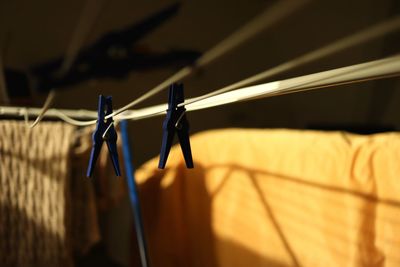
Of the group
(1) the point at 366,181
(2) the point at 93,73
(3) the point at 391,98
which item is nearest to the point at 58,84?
(2) the point at 93,73

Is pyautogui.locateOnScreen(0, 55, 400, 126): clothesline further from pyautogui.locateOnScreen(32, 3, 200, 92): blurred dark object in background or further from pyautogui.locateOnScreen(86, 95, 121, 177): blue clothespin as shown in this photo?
pyautogui.locateOnScreen(32, 3, 200, 92): blurred dark object in background

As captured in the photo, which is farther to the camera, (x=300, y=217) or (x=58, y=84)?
(x=58, y=84)

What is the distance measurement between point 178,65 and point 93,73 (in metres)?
0.34

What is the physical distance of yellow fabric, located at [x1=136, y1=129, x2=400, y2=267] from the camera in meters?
0.57

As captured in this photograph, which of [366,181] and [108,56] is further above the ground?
[108,56]

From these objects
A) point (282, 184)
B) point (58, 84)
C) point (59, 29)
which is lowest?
point (282, 184)

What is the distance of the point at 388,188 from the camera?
55 centimetres

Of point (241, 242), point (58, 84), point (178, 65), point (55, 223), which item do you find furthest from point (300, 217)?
point (58, 84)

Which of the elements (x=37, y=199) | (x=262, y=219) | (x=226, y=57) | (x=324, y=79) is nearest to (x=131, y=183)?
(x=37, y=199)

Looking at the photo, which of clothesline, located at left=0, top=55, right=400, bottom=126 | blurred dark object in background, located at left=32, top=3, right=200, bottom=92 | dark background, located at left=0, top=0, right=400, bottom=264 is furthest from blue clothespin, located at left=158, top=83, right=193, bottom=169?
dark background, located at left=0, top=0, right=400, bottom=264

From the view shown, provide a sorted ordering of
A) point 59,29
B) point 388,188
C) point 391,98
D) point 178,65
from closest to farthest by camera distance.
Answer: point 388,188
point 178,65
point 59,29
point 391,98

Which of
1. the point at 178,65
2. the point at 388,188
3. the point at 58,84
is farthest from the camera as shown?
the point at 178,65

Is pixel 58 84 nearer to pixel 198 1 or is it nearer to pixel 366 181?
pixel 366 181

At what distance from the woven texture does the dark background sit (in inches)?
22.3
